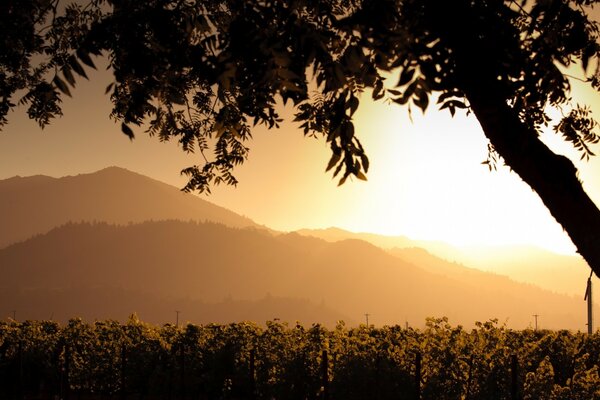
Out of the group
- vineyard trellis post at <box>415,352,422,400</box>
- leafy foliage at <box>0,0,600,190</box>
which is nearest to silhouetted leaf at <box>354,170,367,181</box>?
leafy foliage at <box>0,0,600,190</box>

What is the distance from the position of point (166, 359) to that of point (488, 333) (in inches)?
326

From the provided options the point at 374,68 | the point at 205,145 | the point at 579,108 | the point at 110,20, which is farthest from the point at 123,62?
the point at 579,108

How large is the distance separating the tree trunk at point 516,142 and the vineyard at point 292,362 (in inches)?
291

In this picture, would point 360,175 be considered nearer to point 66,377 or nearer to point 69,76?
point 69,76

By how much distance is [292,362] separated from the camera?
47.0 feet

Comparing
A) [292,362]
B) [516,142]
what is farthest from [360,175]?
[292,362]

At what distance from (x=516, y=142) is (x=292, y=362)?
10.7 meters

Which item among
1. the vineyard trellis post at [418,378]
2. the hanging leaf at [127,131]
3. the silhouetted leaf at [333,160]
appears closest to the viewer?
the silhouetted leaf at [333,160]

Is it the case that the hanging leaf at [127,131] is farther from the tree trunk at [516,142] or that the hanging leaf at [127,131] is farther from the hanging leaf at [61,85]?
the tree trunk at [516,142]

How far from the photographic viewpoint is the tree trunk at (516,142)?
4375 millimetres

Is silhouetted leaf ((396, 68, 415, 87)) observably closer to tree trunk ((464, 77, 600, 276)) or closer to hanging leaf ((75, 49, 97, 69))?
tree trunk ((464, 77, 600, 276))

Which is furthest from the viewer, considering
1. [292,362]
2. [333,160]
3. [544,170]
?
[292,362]

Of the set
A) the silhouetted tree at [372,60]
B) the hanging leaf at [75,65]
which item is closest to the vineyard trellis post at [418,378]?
the silhouetted tree at [372,60]

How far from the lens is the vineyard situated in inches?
496
